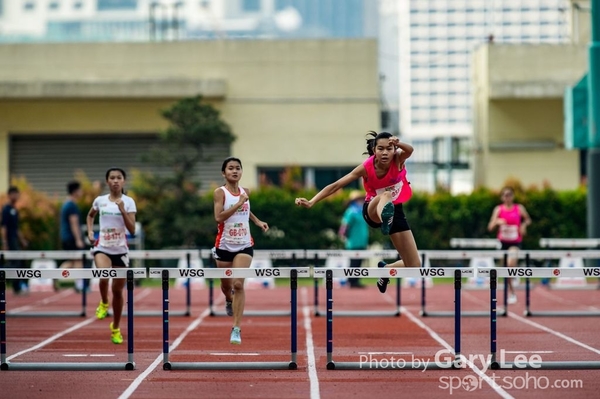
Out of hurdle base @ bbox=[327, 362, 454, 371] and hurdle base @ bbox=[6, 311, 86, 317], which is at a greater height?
hurdle base @ bbox=[6, 311, 86, 317]

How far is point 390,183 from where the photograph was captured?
12.5 m

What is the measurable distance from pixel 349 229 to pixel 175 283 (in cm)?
589

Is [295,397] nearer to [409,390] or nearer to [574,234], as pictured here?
[409,390]

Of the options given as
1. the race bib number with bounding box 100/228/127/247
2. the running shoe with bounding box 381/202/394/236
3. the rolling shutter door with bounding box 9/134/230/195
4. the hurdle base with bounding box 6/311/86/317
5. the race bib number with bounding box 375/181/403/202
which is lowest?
the hurdle base with bounding box 6/311/86/317

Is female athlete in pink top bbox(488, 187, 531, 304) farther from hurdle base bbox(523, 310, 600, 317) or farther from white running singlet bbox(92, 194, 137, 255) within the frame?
white running singlet bbox(92, 194, 137, 255)

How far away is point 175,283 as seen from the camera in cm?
2862

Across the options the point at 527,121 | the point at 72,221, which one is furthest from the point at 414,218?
the point at 72,221

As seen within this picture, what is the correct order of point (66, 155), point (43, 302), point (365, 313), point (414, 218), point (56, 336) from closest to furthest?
point (56, 336) < point (365, 313) < point (43, 302) < point (414, 218) < point (66, 155)

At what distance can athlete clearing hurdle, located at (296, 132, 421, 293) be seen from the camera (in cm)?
1218

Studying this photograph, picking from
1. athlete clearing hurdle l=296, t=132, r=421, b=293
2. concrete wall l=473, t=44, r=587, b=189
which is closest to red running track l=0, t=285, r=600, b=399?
athlete clearing hurdle l=296, t=132, r=421, b=293

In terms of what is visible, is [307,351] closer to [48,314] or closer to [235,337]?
[235,337]

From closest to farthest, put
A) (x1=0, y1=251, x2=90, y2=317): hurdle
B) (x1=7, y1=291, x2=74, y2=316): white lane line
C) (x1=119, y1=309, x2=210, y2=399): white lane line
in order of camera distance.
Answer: (x1=119, y1=309, x2=210, y2=399): white lane line
(x1=0, y1=251, x2=90, y2=317): hurdle
(x1=7, y1=291, x2=74, y2=316): white lane line

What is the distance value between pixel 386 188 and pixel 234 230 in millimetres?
1882

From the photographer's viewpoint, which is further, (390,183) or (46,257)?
(46,257)
